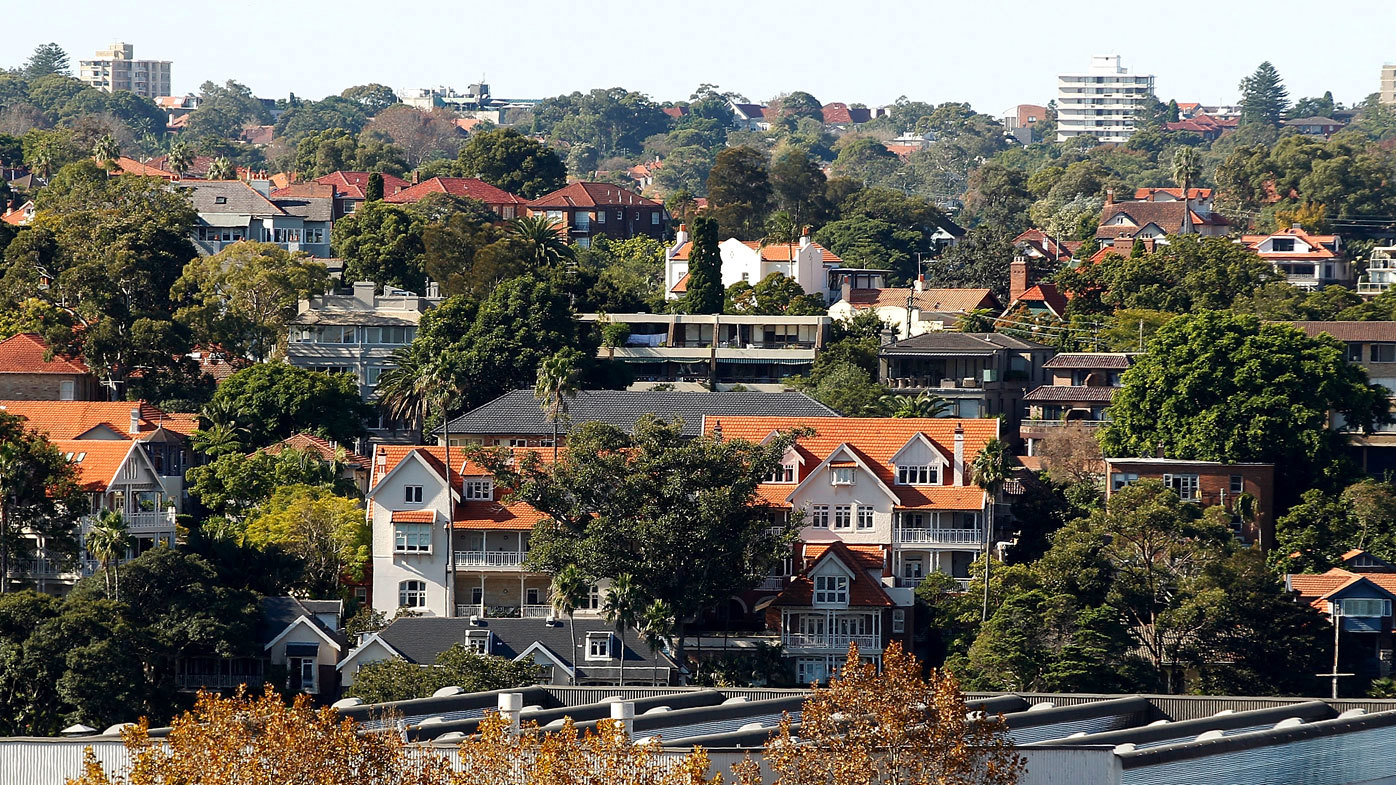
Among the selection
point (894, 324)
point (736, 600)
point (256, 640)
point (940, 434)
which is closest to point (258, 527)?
point (256, 640)

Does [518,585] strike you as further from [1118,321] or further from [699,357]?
[1118,321]

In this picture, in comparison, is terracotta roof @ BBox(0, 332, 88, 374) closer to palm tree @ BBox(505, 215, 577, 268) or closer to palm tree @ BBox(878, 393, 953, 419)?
palm tree @ BBox(505, 215, 577, 268)

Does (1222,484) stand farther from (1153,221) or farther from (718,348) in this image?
(1153,221)

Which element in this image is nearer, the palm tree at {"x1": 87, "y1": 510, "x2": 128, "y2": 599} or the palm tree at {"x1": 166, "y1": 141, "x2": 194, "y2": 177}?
the palm tree at {"x1": 87, "y1": 510, "x2": 128, "y2": 599}

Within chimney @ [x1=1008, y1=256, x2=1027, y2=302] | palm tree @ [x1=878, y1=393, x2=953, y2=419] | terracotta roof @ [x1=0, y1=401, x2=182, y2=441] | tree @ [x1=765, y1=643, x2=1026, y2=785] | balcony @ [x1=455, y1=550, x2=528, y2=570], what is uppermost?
chimney @ [x1=1008, y1=256, x2=1027, y2=302]

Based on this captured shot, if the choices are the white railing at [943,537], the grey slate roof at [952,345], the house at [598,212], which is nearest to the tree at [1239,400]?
the white railing at [943,537]

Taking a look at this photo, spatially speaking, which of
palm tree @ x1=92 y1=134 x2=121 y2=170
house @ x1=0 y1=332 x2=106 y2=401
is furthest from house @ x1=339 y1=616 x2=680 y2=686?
palm tree @ x1=92 y1=134 x2=121 y2=170

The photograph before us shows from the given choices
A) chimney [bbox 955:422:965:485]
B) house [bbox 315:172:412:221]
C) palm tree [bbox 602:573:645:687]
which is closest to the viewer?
palm tree [bbox 602:573:645:687]
